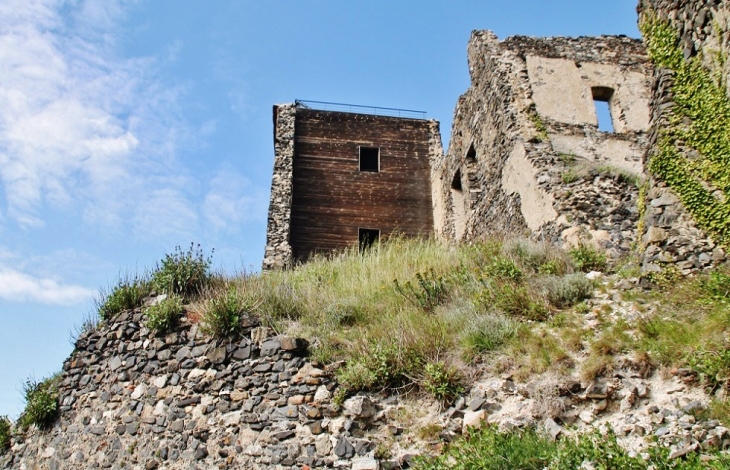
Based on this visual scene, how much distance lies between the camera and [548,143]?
11539 mm

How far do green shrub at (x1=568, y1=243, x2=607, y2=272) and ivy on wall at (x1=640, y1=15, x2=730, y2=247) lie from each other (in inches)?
62.5

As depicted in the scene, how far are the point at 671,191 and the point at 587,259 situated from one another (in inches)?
66.5

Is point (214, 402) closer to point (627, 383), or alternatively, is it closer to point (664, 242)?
point (627, 383)

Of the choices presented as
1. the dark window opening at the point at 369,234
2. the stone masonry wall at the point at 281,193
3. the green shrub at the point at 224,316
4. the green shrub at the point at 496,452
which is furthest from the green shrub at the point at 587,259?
the dark window opening at the point at 369,234

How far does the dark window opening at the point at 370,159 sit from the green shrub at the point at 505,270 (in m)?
11.4

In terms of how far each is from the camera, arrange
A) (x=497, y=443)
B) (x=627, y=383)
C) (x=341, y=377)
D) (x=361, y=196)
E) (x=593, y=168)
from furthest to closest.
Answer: (x=361, y=196)
(x=593, y=168)
(x=341, y=377)
(x=627, y=383)
(x=497, y=443)

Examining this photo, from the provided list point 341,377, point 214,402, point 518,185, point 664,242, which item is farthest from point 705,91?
point 214,402

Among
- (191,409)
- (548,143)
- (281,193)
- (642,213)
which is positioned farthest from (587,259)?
(281,193)

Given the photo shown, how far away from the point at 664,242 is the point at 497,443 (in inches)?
141

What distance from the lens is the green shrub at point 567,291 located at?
22.9 ft

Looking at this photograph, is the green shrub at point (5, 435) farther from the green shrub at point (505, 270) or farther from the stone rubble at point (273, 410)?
the green shrub at point (505, 270)

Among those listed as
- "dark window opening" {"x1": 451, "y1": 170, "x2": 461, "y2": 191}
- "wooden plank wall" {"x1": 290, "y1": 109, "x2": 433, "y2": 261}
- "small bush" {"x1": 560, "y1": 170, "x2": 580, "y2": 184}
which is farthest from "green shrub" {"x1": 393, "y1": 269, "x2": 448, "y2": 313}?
"wooden plank wall" {"x1": 290, "y1": 109, "x2": 433, "y2": 261}

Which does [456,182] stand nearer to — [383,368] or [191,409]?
[383,368]

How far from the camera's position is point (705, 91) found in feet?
22.1
